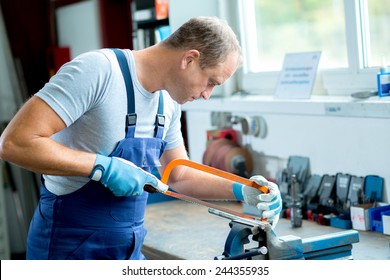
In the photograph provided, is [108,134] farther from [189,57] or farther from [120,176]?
[189,57]

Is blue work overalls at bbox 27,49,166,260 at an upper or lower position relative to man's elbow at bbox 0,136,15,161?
lower

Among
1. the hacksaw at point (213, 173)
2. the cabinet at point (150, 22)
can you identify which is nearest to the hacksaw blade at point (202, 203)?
the hacksaw at point (213, 173)

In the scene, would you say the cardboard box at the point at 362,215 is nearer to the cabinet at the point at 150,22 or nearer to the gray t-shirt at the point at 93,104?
the gray t-shirt at the point at 93,104

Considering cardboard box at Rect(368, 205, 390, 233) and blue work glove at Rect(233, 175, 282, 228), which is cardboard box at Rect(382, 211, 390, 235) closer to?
cardboard box at Rect(368, 205, 390, 233)

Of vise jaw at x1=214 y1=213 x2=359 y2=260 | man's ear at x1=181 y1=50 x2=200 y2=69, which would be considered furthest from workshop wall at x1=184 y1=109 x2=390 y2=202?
man's ear at x1=181 y1=50 x2=200 y2=69

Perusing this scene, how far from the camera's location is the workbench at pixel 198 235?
2404 millimetres

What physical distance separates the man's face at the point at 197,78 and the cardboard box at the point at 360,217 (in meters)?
0.97

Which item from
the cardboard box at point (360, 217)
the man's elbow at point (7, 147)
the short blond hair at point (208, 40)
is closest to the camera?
the man's elbow at point (7, 147)

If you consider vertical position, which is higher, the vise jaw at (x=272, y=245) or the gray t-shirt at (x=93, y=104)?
the gray t-shirt at (x=93, y=104)

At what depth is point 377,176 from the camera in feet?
8.91

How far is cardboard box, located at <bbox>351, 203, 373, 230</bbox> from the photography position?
262cm

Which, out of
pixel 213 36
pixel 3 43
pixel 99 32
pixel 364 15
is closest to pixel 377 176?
pixel 364 15

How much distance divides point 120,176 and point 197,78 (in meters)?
0.36

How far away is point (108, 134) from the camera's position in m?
1.95
